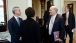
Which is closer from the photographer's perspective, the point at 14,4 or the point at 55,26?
the point at 55,26

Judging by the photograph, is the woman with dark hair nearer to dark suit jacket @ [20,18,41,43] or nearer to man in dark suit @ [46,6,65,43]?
dark suit jacket @ [20,18,41,43]

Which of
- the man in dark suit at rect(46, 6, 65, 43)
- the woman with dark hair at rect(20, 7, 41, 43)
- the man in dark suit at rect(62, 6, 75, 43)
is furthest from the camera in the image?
the man in dark suit at rect(62, 6, 75, 43)

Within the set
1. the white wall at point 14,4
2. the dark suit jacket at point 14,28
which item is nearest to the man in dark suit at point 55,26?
the dark suit jacket at point 14,28

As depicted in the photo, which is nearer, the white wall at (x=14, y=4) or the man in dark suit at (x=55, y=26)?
the man in dark suit at (x=55, y=26)

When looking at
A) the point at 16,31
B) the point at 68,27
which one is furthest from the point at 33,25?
the point at 68,27

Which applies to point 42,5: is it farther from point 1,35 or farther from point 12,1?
point 1,35

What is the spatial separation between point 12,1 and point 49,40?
1.93 m

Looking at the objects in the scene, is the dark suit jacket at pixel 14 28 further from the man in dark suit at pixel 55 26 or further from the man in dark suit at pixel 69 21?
the man in dark suit at pixel 69 21

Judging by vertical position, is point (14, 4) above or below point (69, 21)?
above

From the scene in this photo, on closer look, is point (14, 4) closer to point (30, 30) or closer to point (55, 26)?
point (55, 26)

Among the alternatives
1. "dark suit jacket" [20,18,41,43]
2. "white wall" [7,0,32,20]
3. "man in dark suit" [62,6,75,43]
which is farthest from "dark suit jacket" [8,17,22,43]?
"man in dark suit" [62,6,75,43]

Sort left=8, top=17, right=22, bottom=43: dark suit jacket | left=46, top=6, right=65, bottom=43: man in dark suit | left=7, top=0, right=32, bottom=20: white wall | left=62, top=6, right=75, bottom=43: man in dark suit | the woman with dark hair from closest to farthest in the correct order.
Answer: the woman with dark hair → left=8, top=17, right=22, bottom=43: dark suit jacket → left=46, top=6, right=65, bottom=43: man in dark suit → left=7, top=0, right=32, bottom=20: white wall → left=62, top=6, right=75, bottom=43: man in dark suit

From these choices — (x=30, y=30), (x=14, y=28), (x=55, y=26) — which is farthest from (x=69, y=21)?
(x=30, y=30)

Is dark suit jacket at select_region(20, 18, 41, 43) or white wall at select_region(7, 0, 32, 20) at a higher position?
white wall at select_region(7, 0, 32, 20)
